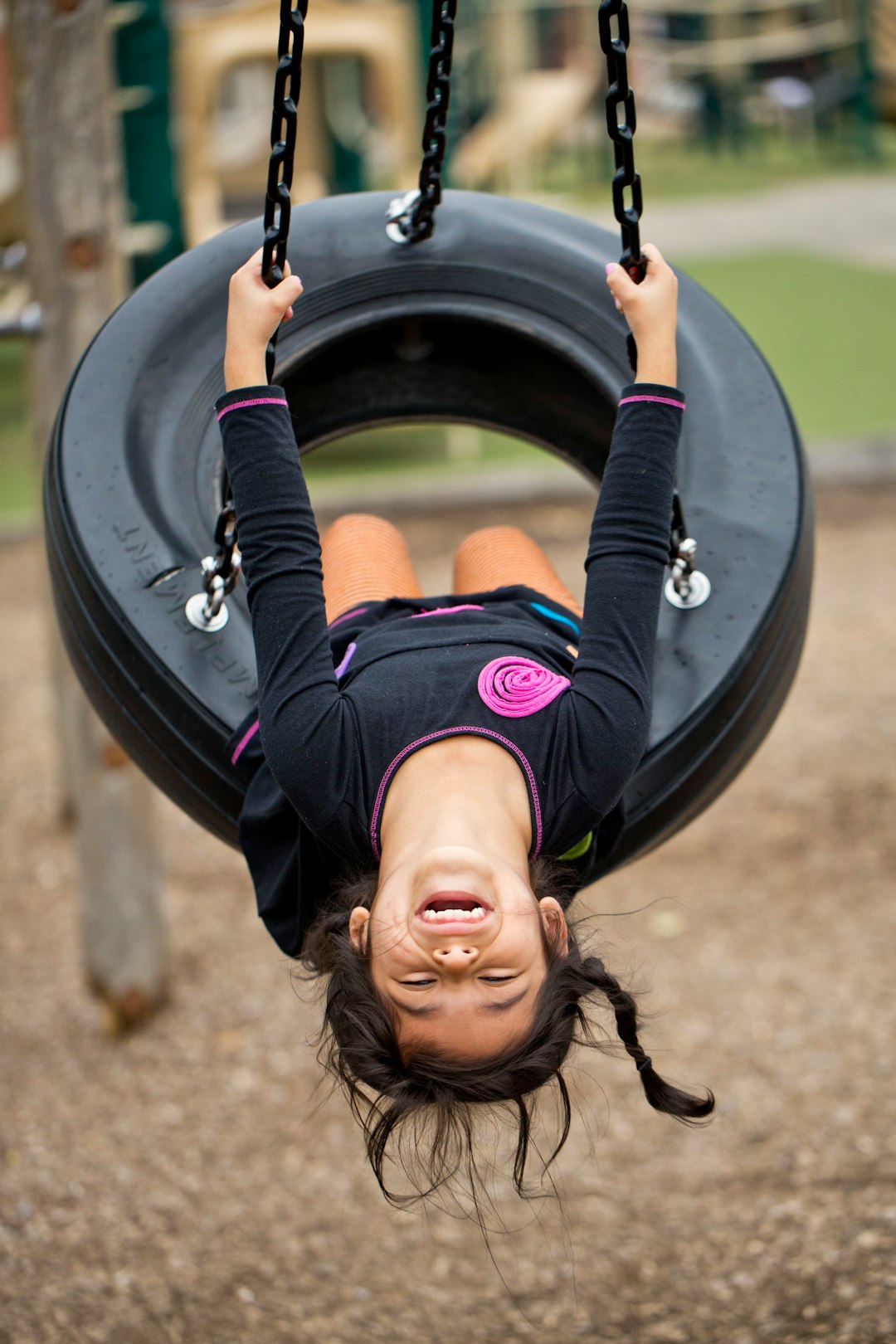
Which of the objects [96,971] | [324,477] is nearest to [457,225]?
[96,971]

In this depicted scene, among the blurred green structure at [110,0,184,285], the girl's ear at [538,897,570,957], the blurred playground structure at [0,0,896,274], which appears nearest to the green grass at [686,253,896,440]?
the blurred playground structure at [0,0,896,274]

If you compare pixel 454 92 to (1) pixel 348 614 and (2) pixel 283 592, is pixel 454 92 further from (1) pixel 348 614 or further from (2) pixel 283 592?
(2) pixel 283 592

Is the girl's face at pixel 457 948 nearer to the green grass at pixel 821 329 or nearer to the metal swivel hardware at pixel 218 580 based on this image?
the metal swivel hardware at pixel 218 580

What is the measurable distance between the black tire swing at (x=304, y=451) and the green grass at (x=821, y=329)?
399 cm

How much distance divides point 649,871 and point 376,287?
1.96m

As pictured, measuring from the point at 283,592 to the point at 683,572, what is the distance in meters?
0.48

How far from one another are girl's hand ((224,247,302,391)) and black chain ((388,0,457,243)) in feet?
0.84

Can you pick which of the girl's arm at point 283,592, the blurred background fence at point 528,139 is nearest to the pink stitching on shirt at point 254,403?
the girl's arm at point 283,592

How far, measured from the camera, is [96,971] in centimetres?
302

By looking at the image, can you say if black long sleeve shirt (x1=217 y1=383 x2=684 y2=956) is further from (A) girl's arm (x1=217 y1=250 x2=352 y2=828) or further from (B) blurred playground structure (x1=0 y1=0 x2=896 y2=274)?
(B) blurred playground structure (x1=0 y1=0 x2=896 y2=274)

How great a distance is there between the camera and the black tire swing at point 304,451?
63.6 inches

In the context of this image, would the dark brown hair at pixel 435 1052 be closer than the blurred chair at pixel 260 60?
Yes

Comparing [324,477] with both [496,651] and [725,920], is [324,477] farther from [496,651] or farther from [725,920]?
[496,651]

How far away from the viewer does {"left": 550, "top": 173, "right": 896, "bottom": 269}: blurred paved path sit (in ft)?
29.0
